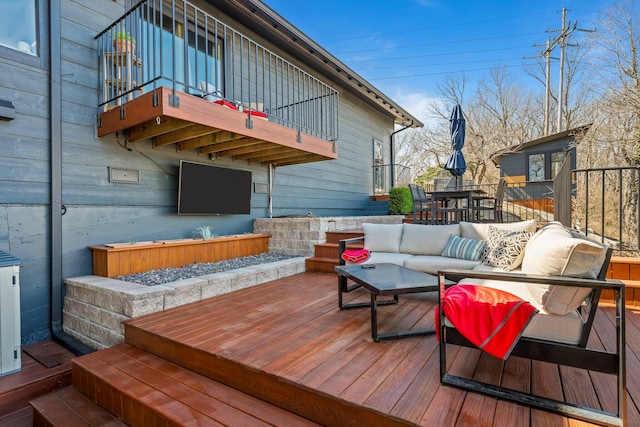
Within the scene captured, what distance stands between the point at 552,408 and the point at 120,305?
10.5 ft

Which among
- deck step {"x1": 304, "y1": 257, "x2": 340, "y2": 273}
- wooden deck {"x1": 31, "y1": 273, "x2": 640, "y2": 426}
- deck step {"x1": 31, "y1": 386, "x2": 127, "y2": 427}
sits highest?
deck step {"x1": 304, "y1": 257, "x2": 340, "y2": 273}

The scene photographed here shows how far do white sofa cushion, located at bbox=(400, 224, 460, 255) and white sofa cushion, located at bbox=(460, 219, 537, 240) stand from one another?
0.33ft

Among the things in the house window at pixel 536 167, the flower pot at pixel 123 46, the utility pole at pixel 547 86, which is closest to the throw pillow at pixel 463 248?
the flower pot at pixel 123 46

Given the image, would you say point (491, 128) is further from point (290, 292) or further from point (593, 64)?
point (290, 292)

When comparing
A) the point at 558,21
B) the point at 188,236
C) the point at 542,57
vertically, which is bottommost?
the point at 188,236

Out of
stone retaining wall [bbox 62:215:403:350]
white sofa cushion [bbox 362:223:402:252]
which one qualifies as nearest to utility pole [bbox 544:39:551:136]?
white sofa cushion [bbox 362:223:402:252]

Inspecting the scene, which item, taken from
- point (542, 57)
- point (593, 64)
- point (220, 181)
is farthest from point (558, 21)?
point (220, 181)

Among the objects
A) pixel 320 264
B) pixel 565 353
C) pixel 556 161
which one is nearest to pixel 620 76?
pixel 556 161

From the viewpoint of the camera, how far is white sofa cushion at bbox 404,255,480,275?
11.6 ft

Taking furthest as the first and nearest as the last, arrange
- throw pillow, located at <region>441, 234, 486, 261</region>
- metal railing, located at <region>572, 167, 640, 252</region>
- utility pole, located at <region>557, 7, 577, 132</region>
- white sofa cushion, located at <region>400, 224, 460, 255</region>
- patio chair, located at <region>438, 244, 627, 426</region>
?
utility pole, located at <region>557, 7, 577, 132</region> → metal railing, located at <region>572, 167, 640, 252</region> → white sofa cushion, located at <region>400, 224, 460, 255</region> → throw pillow, located at <region>441, 234, 486, 261</region> → patio chair, located at <region>438, 244, 627, 426</region>

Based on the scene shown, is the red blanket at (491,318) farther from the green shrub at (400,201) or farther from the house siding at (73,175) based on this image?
the green shrub at (400,201)

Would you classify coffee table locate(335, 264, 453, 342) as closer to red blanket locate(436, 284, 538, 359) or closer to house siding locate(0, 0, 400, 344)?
red blanket locate(436, 284, 538, 359)

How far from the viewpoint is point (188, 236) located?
4.77 meters

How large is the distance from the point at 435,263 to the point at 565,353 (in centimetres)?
209
